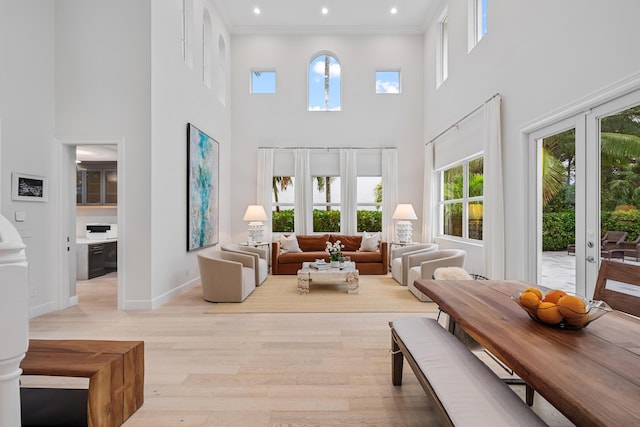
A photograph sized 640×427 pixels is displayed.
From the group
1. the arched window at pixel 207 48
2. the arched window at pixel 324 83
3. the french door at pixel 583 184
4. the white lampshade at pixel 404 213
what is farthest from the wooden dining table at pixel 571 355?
the arched window at pixel 324 83

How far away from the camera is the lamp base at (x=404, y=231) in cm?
754

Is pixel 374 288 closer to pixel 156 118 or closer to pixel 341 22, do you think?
pixel 156 118

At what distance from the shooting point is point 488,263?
4.88 metres

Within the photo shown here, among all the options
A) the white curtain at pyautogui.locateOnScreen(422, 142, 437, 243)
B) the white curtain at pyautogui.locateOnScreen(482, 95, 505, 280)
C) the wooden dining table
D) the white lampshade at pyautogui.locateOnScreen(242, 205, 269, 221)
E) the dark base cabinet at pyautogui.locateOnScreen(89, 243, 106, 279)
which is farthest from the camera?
the white curtain at pyautogui.locateOnScreen(422, 142, 437, 243)

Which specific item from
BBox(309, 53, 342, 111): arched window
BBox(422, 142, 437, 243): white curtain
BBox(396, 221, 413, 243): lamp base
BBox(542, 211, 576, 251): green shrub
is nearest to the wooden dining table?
BBox(542, 211, 576, 251): green shrub

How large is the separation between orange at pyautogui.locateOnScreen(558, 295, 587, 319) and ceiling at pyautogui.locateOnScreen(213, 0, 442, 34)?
290 inches

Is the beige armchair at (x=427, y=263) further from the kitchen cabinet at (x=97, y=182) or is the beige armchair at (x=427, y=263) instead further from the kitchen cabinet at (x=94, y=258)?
the kitchen cabinet at (x=97, y=182)

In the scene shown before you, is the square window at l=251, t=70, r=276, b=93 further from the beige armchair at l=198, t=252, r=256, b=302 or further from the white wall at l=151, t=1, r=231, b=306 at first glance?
the beige armchair at l=198, t=252, r=256, b=302

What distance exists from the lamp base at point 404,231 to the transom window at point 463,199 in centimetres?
72

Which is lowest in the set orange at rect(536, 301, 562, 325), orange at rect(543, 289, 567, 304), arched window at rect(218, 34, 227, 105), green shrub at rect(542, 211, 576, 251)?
orange at rect(536, 301, 562, 325)

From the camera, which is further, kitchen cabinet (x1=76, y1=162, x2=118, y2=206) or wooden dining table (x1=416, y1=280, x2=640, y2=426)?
kitchen cabinet (x1=76, y1=162, x2=118, y2=206)

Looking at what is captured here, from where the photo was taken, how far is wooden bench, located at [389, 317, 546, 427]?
1288 millimetres

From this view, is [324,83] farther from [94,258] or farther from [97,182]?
[94,258]

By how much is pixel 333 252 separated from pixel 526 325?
14.5 ft
